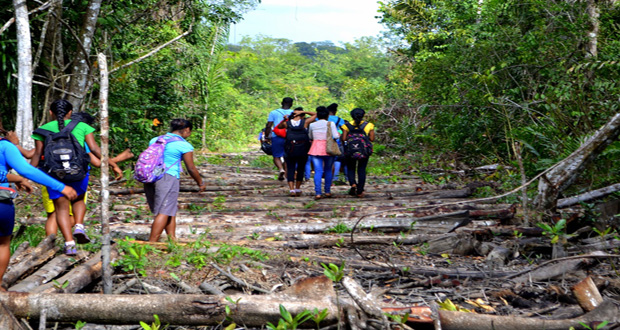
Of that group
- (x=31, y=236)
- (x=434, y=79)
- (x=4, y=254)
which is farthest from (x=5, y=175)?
(x=434, y=79)

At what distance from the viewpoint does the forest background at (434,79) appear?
8758 millimetres

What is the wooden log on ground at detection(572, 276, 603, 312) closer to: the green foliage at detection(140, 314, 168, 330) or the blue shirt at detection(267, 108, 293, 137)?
the green foliage at detection(140, 314, 168, 330)

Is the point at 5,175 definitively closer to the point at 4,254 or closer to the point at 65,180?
the point at 4,254

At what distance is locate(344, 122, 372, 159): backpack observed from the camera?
32.9 ft

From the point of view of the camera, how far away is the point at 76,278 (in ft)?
14.4

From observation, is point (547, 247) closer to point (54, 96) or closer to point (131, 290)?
point (131, 290)

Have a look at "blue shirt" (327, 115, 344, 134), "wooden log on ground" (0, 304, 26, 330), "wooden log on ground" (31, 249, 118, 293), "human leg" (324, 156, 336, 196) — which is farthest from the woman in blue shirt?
"blue shirt" (327, 115, 344, 134)

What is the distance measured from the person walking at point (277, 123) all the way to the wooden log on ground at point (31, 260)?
6321mm

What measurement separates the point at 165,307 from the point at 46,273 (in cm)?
149

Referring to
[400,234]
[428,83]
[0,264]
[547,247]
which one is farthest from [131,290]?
[428,83]

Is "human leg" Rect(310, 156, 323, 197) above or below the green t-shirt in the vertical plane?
below

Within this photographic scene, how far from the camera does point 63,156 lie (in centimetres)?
541

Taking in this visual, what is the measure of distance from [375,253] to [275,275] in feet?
5.44

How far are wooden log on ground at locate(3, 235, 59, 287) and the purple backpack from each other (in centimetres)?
121
